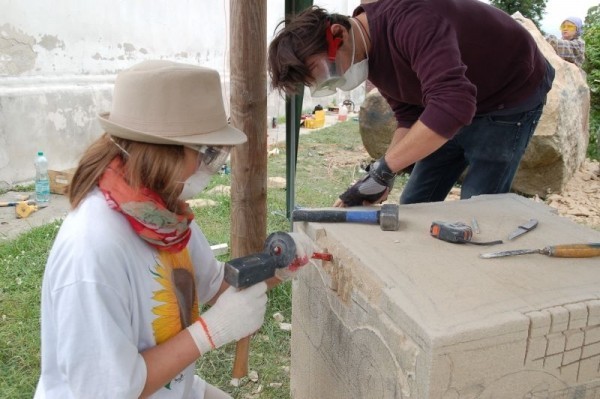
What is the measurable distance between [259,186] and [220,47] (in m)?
5.70

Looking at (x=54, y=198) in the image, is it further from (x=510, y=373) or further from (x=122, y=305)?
(x=510, y=373)

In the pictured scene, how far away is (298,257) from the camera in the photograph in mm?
1570

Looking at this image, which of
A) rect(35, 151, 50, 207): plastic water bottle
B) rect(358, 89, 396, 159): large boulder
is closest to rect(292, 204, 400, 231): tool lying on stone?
rect(35, 151, 50, 207): plastic water bottle

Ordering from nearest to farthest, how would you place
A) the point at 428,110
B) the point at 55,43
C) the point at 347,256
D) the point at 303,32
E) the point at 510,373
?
the point at 510,373
the point at 347,256
the point at 428,110
the point at 303,32
the point at 55,43

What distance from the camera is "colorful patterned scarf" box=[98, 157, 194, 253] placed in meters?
1.27

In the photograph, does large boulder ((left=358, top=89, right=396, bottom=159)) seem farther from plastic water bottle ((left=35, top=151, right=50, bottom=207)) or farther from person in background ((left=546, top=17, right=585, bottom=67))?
plastic water bottle ((left=35, top=151, right=50, bottom=207))

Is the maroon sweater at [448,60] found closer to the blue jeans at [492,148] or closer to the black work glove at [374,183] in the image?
the blue jeans at [492,148]

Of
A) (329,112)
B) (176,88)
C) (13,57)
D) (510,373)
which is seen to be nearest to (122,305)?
(176,88)

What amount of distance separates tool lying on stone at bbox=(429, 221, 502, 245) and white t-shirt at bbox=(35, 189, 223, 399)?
2.61 ft

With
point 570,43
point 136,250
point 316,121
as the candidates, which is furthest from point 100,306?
point 316,121

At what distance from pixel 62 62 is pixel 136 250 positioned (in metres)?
5.18

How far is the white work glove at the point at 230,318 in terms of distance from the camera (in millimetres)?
1372

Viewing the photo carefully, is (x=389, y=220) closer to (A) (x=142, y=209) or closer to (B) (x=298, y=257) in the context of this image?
(B) (x=298, y=257)

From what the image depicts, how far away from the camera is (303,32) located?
197cm
